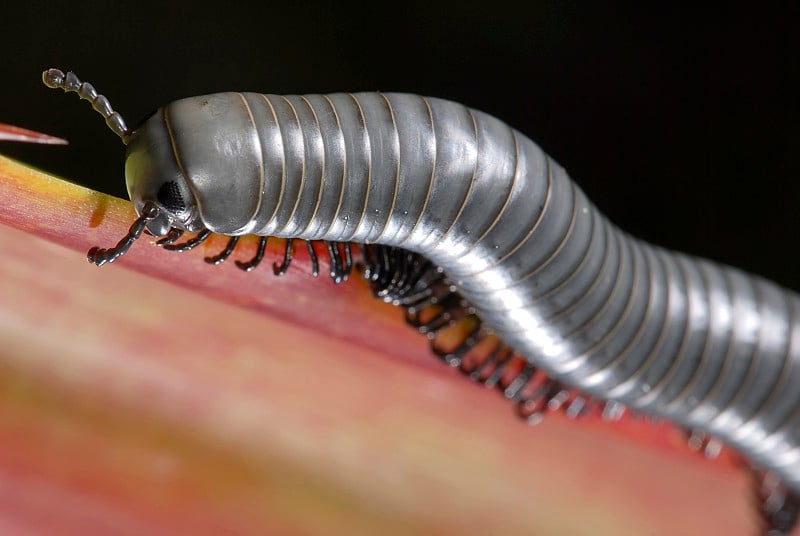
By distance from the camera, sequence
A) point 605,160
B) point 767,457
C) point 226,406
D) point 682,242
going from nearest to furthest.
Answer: point 226,406, point 767,457, point 605,160, point 682,242

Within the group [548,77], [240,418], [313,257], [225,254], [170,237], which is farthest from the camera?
[548,77]

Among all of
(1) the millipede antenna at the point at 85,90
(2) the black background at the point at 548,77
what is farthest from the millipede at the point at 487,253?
(2) the black background at the point at 548,77

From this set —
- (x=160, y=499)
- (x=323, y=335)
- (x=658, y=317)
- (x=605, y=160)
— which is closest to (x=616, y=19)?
(x=605, y=160)

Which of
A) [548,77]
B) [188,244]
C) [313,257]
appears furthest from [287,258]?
[548,77]

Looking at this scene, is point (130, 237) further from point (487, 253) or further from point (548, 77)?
point (548, 77)

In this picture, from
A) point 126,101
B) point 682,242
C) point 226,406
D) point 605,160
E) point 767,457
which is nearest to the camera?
point 126,101

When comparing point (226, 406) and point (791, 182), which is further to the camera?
point (791, 182)

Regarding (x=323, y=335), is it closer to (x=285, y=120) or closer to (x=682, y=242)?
(x=285, y=120)

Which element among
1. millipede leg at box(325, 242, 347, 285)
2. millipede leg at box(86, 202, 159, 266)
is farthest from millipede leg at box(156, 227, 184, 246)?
millipede leg at box(325, 242, 347, 285)
